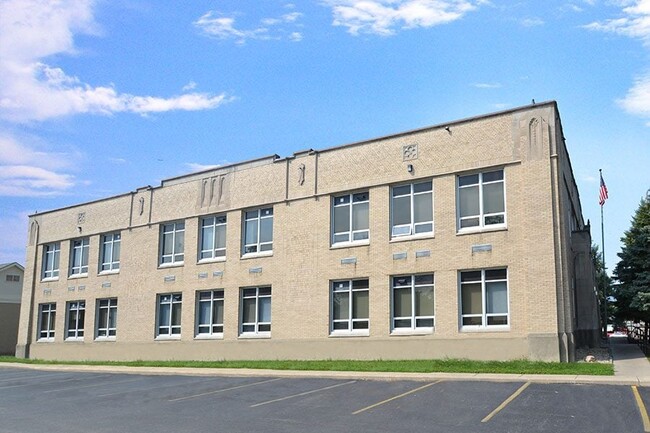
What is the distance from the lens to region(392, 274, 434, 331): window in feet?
81.3

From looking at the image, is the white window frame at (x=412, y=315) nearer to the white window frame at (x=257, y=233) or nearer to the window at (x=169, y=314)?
the white window frame at (x=257, y=233)

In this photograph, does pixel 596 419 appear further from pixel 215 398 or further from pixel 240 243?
pixel 240 243

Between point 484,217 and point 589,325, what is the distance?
10380 mm

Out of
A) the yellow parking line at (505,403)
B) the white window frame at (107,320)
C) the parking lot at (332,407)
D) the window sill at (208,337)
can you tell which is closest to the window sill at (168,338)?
the window sill at (208,337)

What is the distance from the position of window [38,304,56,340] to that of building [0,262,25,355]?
1054 cm

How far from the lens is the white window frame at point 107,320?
36384 mm

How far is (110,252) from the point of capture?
3769cm

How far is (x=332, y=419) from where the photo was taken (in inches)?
497

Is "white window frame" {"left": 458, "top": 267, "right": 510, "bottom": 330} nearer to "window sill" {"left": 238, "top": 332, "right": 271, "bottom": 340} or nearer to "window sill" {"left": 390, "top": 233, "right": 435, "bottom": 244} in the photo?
"window sill" {"left": 390, "top": 233, "right": 435, "bottom": 244}

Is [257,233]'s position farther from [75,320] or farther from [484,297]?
[75,320]

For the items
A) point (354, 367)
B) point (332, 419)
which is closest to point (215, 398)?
point (332, 419)

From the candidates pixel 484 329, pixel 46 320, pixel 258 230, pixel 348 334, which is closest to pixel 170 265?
pixel 258 230

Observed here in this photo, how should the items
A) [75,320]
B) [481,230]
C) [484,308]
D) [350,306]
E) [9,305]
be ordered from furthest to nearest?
[9,305] < [75,320] < [350,306] < [481,230] < [484,308]

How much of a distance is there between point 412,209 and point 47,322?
1067 inches
